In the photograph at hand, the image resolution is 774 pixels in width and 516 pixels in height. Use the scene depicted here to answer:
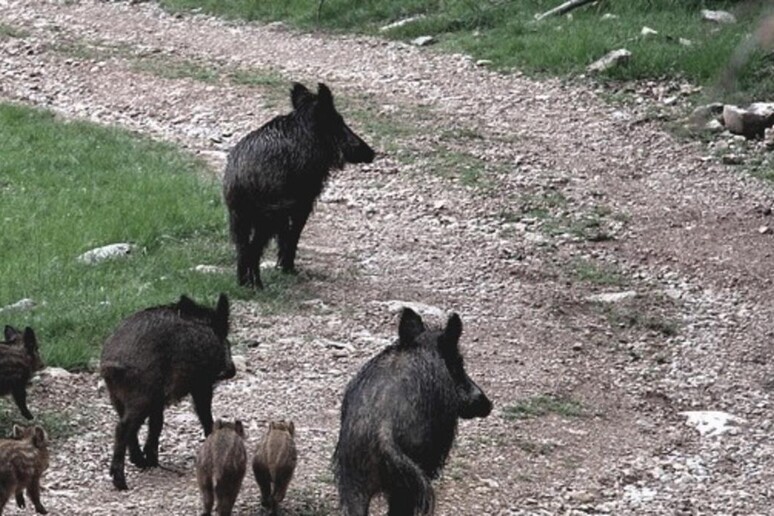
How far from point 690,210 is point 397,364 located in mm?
7021

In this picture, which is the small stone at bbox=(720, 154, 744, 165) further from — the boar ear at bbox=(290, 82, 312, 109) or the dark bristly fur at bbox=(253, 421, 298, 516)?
the dark bristly fur at bbox=(253, 421, 298, 516)

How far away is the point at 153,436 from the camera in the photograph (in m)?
8.05

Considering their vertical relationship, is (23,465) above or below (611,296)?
above

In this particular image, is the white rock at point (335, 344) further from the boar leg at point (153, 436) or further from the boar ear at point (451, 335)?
the boar ear at point (451, 335)

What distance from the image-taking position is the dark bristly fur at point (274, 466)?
24.3 ft

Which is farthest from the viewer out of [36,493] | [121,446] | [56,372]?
[56,372]

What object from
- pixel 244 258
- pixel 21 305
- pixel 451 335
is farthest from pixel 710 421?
pixel 21 305

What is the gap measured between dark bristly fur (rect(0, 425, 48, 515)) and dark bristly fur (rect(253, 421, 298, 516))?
0.95 m

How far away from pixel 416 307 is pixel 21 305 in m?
2.63

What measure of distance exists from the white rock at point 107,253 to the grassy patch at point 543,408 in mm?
3872

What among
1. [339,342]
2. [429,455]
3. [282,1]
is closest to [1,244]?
[339,342]

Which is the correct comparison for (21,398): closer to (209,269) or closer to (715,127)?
(209,269)

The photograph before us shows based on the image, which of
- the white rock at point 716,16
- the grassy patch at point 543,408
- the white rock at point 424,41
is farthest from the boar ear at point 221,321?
the white rock at point 424,41

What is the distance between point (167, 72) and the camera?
18.8 m
